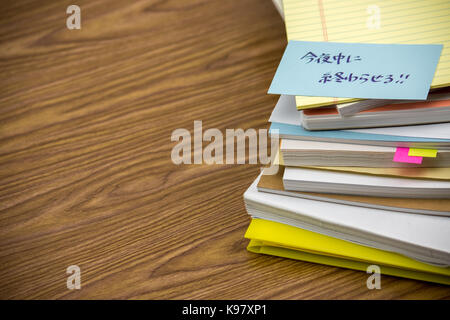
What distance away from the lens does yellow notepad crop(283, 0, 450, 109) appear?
0.59m

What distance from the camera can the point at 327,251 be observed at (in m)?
0.55

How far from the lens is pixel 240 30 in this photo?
0.94 meters

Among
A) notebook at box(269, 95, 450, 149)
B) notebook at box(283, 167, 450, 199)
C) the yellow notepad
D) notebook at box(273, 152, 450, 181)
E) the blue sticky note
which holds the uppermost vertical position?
the yellow notepad

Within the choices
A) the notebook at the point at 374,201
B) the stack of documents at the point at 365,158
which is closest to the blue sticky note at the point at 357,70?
the stack of documents at the point at 365,158

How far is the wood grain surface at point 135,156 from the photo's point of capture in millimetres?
579

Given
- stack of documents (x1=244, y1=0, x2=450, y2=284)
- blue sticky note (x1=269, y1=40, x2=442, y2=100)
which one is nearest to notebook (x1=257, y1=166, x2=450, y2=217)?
stack of documents (x1=244, y1=0, x2=450, y2=284)

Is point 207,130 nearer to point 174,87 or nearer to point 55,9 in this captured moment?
point 174,87

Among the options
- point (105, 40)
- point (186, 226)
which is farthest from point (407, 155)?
point (105, 40)

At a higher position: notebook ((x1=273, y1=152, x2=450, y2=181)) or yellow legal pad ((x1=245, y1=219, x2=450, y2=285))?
notebook ((x1=273, y1=152, x2=450, y2=181))

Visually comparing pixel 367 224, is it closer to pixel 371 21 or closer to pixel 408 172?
pixel 408 172

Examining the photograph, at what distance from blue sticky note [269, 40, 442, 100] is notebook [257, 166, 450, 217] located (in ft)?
0.38

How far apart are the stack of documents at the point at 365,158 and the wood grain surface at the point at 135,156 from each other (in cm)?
4

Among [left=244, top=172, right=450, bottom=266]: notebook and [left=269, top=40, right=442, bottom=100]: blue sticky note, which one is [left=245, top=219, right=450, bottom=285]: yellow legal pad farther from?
[left=269, top=40, right=442, bottom=100]: blue sticky note

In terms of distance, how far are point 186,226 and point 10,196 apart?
11.5 inches
